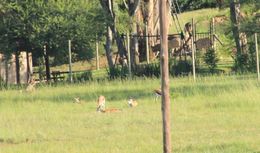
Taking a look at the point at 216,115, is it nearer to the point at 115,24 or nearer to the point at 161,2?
the point at 161,2

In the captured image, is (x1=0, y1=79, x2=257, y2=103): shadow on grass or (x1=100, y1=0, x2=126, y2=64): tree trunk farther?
(x1=100, y1=0, x2=126, y2=64): tree trunk

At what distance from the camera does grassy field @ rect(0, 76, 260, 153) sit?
12656mm

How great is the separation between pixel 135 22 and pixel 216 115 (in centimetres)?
2176

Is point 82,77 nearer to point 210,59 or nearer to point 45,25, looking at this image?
point 45,25

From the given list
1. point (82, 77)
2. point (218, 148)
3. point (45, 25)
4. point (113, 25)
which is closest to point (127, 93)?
point (82, 77)

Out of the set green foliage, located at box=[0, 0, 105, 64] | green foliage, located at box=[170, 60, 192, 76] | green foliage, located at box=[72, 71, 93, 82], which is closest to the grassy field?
green foliage, located at box=[72, 71, 93, 82]

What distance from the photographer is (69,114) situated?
61.0ft

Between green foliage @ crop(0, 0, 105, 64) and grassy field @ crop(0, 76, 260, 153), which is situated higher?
green foliage @ crop(0, 0, 105, 64)

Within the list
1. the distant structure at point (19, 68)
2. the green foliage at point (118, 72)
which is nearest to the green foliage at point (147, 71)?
the green foliage at point (118, 72)

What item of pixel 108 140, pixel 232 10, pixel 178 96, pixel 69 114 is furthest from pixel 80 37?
pixel 108 140

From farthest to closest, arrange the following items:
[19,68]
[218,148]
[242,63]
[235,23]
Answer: [19,68] < [235,23] < [242,63] < [218,148]

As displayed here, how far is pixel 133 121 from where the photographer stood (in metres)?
16.4

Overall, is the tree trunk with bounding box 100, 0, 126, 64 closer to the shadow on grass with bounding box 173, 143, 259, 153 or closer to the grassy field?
the grassy field

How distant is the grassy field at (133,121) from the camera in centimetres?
1266
